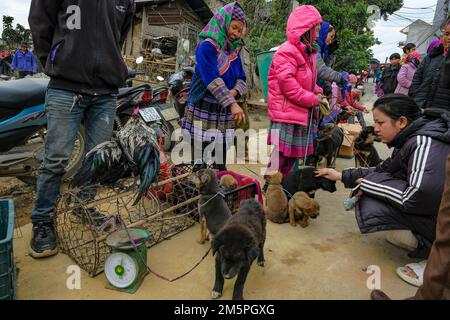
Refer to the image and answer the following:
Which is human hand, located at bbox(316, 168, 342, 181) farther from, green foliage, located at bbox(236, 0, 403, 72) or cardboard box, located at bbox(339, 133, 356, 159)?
green foliage, located at bbox(236, 0, 403, 72)

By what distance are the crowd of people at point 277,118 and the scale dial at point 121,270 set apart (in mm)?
641

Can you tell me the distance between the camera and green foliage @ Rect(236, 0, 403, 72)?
437 inches

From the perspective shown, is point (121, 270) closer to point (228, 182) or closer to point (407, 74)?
point (228, 182)

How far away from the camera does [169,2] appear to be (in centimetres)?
1508

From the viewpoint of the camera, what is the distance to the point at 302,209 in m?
3.17

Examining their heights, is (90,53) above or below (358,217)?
above

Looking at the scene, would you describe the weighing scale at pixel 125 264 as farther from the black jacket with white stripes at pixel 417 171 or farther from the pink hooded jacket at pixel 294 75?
the pink hooded jacket at pixel 294 75

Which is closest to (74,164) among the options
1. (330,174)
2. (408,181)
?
(330,174)

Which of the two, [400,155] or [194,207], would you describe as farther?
[194,207]

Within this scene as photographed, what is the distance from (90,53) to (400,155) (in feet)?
8.26

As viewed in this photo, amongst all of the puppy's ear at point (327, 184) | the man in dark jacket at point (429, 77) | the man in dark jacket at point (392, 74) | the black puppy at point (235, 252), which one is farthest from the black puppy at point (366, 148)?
the man in dark jacket at point (392, 74)
